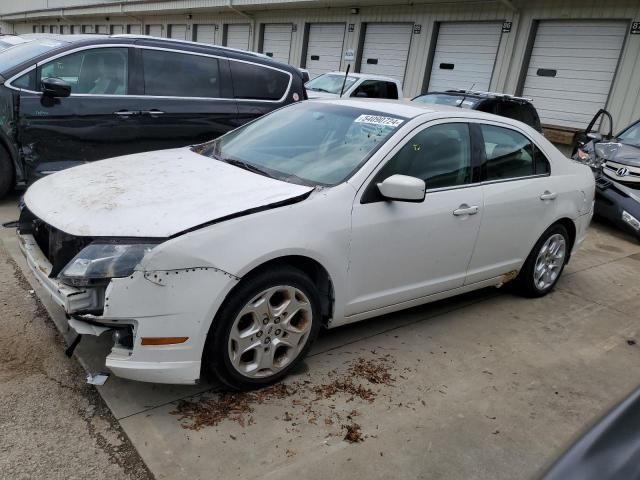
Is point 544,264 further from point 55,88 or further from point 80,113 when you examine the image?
point 55,88

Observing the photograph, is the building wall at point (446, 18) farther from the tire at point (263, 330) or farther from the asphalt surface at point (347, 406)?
the tire at point (263, 330)

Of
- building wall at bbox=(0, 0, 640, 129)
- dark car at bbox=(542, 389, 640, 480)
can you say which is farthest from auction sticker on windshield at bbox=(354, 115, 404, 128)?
building wall at bbox=(0, 0, 640, 129)

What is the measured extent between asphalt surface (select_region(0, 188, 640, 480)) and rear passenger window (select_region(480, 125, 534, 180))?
118cm

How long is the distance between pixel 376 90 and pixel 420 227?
925 centimetres

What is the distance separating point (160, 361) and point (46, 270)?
79 cm

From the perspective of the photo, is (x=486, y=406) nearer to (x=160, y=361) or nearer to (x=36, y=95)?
(x=160, y=361)

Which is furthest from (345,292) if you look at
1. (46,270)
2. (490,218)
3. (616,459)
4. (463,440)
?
(616,459)

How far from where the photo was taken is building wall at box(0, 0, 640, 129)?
36.1 feet

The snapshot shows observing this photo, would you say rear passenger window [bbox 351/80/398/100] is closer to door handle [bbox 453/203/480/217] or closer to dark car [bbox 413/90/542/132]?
dark car [bbox 413/90/542/132]

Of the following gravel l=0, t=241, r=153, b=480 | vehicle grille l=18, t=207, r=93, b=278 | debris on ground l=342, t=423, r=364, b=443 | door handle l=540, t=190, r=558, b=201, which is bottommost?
gravel l=0, t=241, r=153, b=480

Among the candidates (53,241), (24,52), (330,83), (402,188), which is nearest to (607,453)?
(402,188)

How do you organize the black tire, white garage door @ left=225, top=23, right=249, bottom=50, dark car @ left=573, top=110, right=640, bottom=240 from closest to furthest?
the black tire
dark car @ left=573, top=110, right=640, bottom=240
white garage door @ left=225, top=23, right=249, bottom=50

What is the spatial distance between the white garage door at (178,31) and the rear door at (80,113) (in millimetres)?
21396

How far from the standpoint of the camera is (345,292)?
10.6 feet
